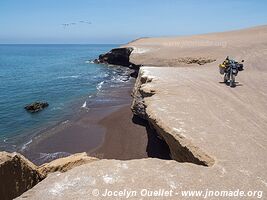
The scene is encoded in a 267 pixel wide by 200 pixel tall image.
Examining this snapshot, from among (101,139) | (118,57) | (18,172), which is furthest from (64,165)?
(118,57)

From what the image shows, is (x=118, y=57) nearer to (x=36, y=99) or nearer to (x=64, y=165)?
(x=36, y=99)

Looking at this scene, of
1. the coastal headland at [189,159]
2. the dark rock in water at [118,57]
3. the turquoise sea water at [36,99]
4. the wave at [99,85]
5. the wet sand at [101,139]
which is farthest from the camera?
the dark rock in water at [118,57]

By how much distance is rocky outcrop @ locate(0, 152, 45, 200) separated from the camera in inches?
349

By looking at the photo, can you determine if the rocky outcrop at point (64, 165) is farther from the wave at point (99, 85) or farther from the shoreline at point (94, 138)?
the wave at point (99, 85)

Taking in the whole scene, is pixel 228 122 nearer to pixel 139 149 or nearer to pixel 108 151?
pixel 139 149

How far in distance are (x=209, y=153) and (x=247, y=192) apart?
6.02 ft

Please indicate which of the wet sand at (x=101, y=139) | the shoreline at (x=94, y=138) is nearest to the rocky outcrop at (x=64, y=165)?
the wet sand at (x=101, y=139)

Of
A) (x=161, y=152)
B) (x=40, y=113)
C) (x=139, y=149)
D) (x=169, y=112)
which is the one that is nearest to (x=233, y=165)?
(x=169, y=112)

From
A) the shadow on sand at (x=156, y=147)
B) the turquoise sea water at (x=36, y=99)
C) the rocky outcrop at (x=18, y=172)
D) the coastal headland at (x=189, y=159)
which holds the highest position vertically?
the coastal headland at (x=189, y=159)

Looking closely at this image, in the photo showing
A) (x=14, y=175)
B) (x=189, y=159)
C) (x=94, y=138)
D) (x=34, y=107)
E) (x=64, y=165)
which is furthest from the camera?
(x=34, y=107)

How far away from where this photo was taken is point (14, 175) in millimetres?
9172

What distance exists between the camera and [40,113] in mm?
26656

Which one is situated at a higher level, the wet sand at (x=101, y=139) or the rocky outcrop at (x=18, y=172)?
the rocky outcrop at (x=18, y=172)

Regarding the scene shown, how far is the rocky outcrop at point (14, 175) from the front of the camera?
8.87m
